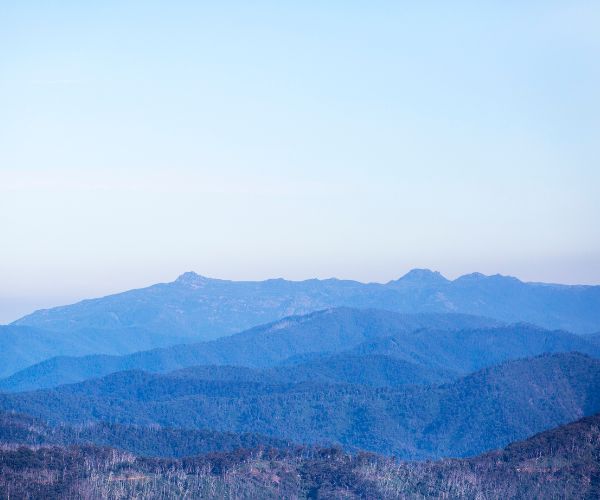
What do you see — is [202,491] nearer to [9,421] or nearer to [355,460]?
[355,460]

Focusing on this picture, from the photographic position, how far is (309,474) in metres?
140

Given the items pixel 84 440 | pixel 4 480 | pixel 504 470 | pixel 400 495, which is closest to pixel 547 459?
pixel 504 470

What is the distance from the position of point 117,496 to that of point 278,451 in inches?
1387

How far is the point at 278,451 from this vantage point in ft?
508

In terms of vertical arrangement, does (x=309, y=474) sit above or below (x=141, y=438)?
below

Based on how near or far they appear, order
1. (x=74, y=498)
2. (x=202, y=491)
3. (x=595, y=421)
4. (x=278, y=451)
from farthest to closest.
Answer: (x=278, y=451)
(x=595, y=421)
(x=202, y=491)
(x=74, y=498)

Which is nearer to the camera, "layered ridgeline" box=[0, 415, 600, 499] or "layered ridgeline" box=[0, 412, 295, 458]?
"layered ridgeline" box=[0, 415, 600, 499]

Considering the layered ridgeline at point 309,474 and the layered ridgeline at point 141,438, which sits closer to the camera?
the layered ridgeline at point 309,474

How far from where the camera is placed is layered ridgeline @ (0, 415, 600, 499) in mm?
126625

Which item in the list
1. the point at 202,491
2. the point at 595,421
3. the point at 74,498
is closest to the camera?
the point at 74,498

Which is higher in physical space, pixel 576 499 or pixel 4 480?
pixel 4 480

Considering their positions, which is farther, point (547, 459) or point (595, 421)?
point (595, 421)

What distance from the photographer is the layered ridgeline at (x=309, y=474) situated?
12662cm

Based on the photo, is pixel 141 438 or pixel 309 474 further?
pixel 141 438
